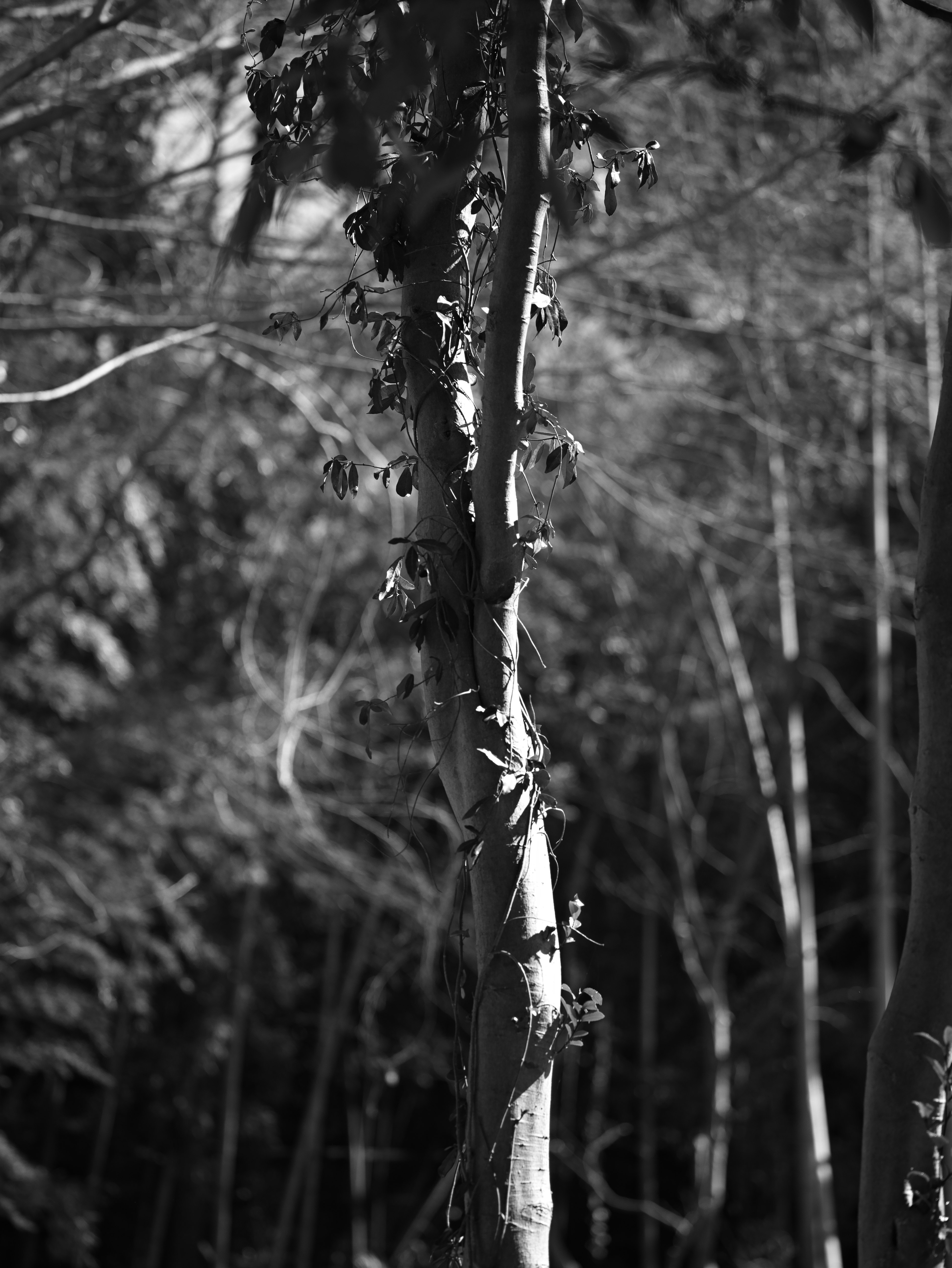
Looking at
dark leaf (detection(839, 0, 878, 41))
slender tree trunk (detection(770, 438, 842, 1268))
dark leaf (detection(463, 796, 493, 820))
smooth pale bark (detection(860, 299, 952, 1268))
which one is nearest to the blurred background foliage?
dark leaf (detection(839, 0, 878, 41))

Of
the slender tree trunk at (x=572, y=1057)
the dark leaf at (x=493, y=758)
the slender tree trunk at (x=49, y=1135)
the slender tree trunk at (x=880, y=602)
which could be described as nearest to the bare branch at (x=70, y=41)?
the dark leaf at (x=493, y=758)

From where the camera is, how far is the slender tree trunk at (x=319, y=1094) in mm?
6441

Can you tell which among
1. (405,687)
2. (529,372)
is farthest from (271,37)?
(405,687)

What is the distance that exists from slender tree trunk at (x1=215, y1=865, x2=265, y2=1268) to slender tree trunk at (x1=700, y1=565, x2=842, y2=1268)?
2626 millimetres

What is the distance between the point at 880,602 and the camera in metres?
4.16

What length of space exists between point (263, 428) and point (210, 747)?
1478 mm

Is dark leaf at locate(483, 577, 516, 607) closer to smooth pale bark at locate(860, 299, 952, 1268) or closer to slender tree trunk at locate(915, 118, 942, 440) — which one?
smooth pale bark at locate(860, 299, 952, 1268)

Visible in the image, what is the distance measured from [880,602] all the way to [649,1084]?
3727 mm

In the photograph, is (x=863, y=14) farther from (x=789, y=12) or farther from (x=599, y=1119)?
(x=599, y=1119)

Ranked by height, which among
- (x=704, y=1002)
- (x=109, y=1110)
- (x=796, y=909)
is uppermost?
(x=796, y=909)

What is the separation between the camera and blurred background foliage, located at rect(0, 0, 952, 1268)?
3127 mm

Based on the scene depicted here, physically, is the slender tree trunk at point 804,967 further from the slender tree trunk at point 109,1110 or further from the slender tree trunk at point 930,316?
the slender tree trunk at point 109,1110

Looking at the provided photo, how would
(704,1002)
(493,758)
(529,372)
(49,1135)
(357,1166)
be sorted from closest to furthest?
(493,758) → (529,372) → (704,1002) → (357,1166) → (49,1135)

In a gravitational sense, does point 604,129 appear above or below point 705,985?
below
